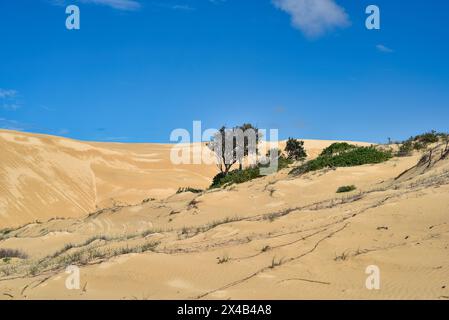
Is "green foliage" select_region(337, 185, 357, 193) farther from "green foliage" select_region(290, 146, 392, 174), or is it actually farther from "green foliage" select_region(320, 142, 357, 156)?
"green foliage" select_region(320, 142, 357, 156)

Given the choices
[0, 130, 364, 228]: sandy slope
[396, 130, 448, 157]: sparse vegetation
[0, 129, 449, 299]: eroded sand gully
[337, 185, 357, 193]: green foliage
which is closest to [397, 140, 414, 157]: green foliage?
[396, 130, 448, 157]: sparse vegetation

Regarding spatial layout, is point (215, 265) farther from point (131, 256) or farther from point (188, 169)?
point (188, 169)

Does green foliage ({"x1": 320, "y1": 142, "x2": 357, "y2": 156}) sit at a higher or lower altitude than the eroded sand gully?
higher

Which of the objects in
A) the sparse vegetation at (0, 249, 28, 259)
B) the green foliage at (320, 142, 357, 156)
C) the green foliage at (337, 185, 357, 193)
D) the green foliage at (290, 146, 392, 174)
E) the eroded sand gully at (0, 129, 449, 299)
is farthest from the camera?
the green foliage at (320, 142, 357, 156)

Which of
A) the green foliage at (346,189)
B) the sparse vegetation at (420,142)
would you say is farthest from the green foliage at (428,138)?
the green foliage at (346,189)

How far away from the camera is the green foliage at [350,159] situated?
21.1 meters

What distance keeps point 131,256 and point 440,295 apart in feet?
14.5

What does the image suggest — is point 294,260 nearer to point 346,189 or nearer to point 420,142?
point 346,189

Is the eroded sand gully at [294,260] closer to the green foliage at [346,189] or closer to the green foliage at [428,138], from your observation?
the green foliage at [346,189]

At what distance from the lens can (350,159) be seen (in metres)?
21.4

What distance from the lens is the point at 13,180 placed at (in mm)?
32750

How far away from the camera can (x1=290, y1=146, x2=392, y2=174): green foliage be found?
21.1 meters
